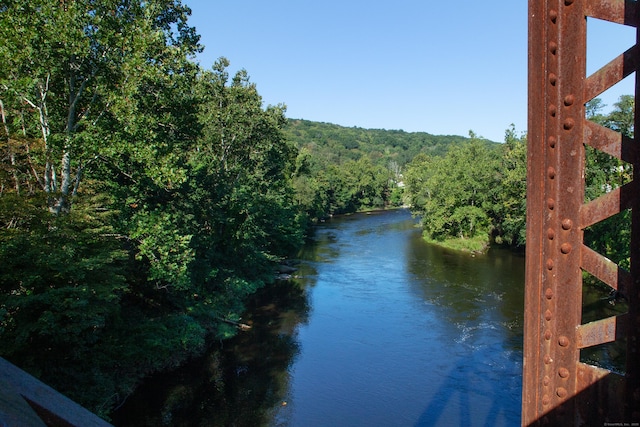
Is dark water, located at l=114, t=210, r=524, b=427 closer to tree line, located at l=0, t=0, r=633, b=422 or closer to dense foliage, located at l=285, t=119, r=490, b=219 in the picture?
tree line, located at l=0, t=0, r=633, b=422

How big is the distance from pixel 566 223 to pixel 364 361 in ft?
50.1

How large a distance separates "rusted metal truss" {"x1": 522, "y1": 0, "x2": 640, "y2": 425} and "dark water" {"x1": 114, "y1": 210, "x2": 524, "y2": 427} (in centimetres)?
1154

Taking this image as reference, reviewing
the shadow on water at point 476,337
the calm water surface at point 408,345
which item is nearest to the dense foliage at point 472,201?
the shadow on water at point 476,337

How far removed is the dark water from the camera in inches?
503

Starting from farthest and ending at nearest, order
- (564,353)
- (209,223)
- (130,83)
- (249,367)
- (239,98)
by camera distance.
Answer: (239,98)
(209,223)
(249,367)
(130,83)
(564,353)

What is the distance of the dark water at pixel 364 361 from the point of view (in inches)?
503

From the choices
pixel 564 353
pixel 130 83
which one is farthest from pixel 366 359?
pixel 564 353

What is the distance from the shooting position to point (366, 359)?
53.6 feet

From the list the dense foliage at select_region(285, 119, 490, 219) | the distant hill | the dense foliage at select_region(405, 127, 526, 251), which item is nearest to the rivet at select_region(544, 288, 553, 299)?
the dense foliage at select_region(405, 127, 526, 251)

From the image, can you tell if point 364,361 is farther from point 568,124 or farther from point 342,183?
point 342,183

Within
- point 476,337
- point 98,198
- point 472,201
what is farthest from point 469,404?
point 472,201

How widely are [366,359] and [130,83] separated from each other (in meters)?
11.7

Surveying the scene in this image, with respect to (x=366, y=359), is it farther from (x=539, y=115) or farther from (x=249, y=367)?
(x=539, y=115)

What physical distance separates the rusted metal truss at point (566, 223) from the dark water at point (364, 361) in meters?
11.5
